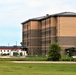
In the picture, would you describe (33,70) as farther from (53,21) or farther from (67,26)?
(53,21)

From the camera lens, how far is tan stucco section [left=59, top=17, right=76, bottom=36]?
4830 inches

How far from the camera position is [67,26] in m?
123

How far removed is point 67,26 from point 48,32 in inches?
454

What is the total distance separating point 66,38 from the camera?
12206 centimetres

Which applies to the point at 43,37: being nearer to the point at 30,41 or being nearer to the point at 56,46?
the point at 30,41

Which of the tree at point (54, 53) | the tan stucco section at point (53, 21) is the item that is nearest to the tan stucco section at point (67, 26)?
the tan stucco section at point (53, 21)

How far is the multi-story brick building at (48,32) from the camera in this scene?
123 m

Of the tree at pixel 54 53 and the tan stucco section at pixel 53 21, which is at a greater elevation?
the tan stucco section at pixel 53 21

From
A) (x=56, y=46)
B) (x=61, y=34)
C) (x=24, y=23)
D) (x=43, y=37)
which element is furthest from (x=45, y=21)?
(x=56, y=46)

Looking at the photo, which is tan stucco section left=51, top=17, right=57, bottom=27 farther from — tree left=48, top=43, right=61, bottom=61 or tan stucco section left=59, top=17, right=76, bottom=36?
tree left=48, top=43, right=61, bottom=61

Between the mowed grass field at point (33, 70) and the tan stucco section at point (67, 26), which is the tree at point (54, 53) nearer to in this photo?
the mowed grass field at point (33, 70)

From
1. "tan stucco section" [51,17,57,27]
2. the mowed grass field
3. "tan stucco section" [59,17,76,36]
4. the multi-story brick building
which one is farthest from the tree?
"tan stucco section" [51,17,57,27]

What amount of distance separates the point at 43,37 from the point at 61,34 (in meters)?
19.0

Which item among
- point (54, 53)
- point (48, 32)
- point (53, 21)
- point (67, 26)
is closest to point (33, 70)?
point (54, 53)
